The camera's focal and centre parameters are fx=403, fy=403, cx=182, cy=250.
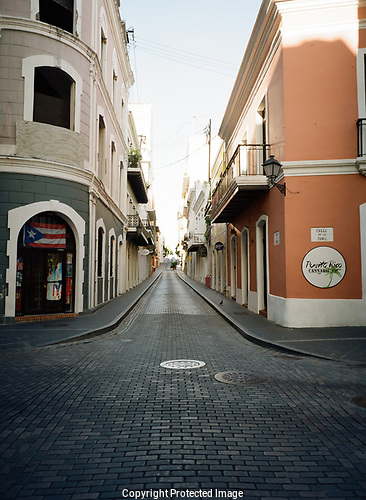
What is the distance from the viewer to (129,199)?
29844 mm

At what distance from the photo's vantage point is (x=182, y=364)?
7102 millimetres

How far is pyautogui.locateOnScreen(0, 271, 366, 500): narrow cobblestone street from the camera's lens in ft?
10.2

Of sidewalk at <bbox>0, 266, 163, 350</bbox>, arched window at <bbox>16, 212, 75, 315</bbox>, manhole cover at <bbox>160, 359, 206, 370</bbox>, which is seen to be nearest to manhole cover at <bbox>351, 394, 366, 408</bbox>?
manhole cover at <bbox>160, 359, 206, 370</bbox>

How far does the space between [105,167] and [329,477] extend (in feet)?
53.1

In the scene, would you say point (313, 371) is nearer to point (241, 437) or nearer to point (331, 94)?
point (241, 437)

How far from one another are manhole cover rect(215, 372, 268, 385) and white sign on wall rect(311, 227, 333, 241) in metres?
5.48

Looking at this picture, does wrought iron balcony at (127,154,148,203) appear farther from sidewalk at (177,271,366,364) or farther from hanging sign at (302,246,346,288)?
hanging sign at (302,246,346,288)

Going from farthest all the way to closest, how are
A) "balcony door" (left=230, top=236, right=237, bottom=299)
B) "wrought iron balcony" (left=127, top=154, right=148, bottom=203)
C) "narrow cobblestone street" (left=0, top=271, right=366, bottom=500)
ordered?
"wrought iron balcony" (left=127, top=154, right=148, bottom=203)
"balcony door" (left=230, top=236, right=237, bottom=299)
"narrow cobblestone street" (left=0, top=271, right=366, bottom=500)

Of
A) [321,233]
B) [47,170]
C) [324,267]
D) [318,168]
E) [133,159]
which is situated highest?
[133,159]

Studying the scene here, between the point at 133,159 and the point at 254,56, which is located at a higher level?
the point at 133,159

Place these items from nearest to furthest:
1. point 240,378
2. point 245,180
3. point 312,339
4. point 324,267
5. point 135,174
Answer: point 240,378, point 312,339, point 324,267, point 245,180, point 135,174

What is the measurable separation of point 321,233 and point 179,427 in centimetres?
786

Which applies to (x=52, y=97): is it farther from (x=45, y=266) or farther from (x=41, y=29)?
(x=45, y=266)

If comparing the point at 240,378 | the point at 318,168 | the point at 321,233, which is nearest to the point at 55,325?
the point at 240,378
